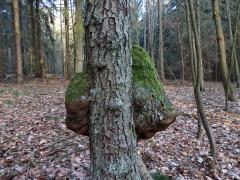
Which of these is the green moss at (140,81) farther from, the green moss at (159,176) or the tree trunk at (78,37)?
the tree trunk at (78,37)

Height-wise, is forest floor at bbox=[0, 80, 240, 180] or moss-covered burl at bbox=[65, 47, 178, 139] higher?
moss-covered burl at bbox=[65, 47, 178, 139]

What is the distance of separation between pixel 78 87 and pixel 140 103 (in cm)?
67

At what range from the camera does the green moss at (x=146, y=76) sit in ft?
10.4

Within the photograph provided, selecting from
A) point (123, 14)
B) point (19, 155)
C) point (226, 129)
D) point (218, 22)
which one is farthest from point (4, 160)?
point (218, 22)

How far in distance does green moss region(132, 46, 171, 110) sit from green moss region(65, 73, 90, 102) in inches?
20.3

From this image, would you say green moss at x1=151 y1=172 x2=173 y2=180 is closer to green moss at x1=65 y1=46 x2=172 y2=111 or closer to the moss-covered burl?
the moss-covered burl

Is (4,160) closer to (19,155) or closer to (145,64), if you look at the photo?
(19,155)

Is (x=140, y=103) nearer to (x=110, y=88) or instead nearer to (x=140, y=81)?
(x=140, y=81)

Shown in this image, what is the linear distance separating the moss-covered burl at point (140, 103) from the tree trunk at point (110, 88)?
0.13m

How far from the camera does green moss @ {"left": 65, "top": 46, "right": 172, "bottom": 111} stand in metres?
3.07

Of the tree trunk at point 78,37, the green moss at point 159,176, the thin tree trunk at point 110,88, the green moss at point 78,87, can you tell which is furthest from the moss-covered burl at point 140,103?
the tree trunk at point 78,37

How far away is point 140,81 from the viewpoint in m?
3.17

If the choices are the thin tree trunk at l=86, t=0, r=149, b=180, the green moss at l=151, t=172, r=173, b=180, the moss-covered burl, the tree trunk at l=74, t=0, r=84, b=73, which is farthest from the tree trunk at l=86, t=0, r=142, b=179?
the tree trunk at l=74, t=0, r=84, b=73

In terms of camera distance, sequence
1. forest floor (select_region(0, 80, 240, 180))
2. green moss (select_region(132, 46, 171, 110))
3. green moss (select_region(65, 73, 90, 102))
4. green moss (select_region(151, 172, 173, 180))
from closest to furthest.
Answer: green moss (select_region(65, 73, 90, 102))
green moss (select_region(132, 46, 171, 110))
green moss (select_region(151, 172, 173, 180))
forest floor (select_region(0, 80, 240, 180))
